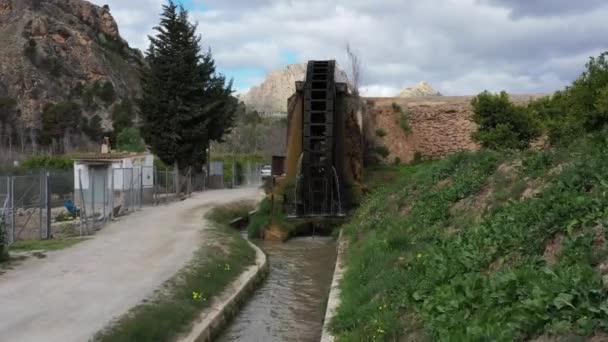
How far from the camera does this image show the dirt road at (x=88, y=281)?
29.8 feet

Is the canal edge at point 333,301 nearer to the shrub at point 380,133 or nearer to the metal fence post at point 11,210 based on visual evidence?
the metal fence post at point 11,210

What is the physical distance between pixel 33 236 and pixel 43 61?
258ft

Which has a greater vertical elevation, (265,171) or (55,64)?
(55,64)

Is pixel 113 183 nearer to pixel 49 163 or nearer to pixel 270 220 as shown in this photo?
pixel 270 220

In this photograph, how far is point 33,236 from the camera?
830 inches

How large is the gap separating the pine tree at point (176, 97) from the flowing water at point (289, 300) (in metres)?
19.8

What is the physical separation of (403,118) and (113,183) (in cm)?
1855

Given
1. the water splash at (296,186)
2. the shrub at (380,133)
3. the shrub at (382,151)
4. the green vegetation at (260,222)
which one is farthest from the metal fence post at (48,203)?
the shrub at (380,133)

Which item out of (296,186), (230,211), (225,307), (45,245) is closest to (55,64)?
(230,211)

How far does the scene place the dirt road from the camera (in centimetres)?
908

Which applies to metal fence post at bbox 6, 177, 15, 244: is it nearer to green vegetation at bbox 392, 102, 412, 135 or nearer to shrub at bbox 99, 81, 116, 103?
green vegetation at bbox 392, 102, 412, 135

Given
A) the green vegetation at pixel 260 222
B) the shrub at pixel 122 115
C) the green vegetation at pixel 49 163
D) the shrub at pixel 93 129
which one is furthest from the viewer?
the shrub at pixel 93 129

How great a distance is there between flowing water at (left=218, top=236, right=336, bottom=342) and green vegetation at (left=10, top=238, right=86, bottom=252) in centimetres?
572

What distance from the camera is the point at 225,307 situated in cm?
1157
